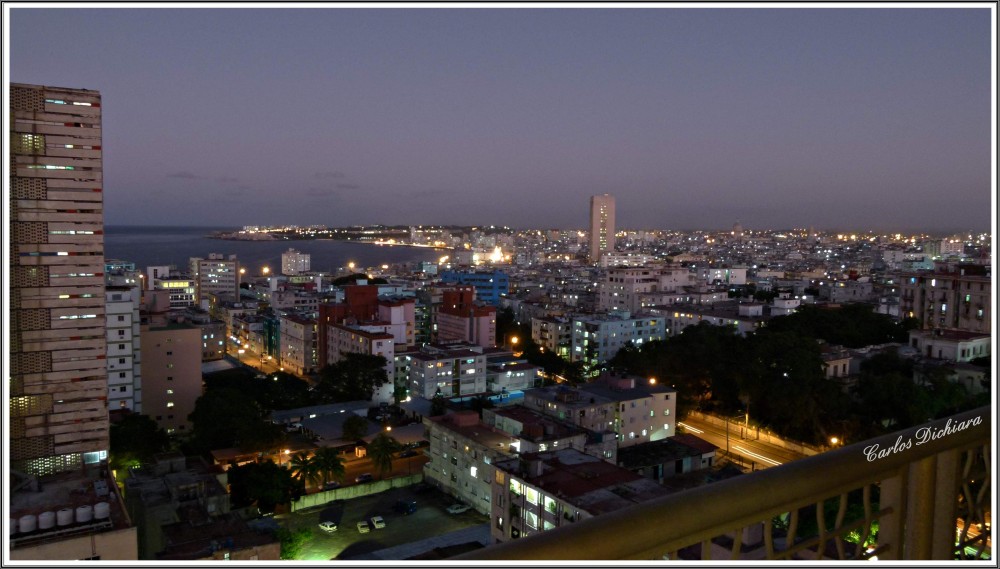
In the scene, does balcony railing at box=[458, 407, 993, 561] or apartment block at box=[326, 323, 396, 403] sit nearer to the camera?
balcony railing at box=[458, 407, 993, 561]

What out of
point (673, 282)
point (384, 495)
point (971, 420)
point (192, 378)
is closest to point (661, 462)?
point (384, 495)

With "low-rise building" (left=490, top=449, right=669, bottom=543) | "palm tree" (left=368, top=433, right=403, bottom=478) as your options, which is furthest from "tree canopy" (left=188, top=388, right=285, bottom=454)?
"low-rise building" (left=490, top=449, right=669, bottom=543)

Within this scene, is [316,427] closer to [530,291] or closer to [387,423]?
[387,423]

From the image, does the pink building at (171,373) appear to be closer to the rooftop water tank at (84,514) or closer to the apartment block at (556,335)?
the rooftop water tank at (84,514)

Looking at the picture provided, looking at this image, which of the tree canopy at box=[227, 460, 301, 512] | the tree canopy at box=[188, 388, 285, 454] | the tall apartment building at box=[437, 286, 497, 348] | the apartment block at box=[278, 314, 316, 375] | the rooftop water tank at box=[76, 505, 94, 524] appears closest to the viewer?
the rooftop water tank at box=[76, 505, 94, 524]

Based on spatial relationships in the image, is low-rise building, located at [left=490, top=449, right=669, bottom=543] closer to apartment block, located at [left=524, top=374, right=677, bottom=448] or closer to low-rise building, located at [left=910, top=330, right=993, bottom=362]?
apartment block, located at [left=524, top=374, right=677, bottom=448]

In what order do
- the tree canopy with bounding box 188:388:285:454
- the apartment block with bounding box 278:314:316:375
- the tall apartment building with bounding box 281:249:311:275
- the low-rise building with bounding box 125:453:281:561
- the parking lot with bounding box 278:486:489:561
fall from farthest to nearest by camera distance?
the tall apartment building with bounding box 281:249:311:275 → the apartment block with bounding box 278:314:316:375 → the tree canopy with bounding box 188:388:285:454 → the parking lot with bounding box 278:486:489:561 → the low-rise building with bounding box 125:453:281:561

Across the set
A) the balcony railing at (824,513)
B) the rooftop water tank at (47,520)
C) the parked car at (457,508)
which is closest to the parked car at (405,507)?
the parked car at (457,508)
